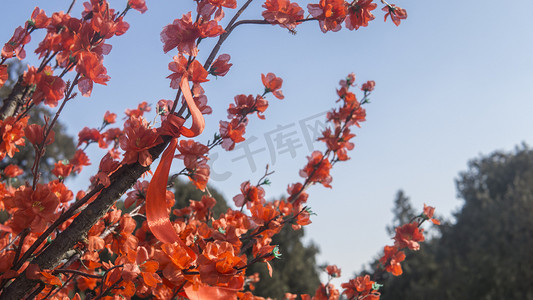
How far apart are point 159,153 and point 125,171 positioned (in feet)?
0.38

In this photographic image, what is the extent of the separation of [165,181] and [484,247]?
19574 millimetres

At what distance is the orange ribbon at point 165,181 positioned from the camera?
110 centimetres

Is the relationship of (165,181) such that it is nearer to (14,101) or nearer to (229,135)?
(229,135)

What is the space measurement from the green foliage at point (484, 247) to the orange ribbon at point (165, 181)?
14.1m

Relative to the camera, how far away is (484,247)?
57.1 ft

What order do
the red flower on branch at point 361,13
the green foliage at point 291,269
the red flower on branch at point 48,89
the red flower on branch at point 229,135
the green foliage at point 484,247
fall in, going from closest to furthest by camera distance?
the red flower on branch at point 361,13, the red flower on branch at point 48,89, the red flower on branch at point 229,135, the green foliage at point 291,269, the green foliage at point 484,247

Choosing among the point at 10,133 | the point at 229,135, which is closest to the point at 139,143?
the point at 229,135

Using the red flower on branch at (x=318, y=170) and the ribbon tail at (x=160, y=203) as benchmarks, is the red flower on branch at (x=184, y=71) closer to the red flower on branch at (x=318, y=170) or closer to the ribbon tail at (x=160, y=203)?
the ribbon tail at (x=160, y=203)

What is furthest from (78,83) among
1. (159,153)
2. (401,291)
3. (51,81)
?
(401,291)

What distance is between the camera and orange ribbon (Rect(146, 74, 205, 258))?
3.62ft

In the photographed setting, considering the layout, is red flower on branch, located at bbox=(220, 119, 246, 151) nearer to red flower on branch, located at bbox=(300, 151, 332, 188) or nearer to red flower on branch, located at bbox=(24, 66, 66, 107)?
red flower on branch, located at bbox=(24, 66, 66, 107)

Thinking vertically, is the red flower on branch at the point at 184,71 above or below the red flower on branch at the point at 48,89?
below

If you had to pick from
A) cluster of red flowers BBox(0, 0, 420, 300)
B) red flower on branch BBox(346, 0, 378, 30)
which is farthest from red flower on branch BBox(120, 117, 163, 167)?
red flower on branch BBox(346, 0, 378, 30)

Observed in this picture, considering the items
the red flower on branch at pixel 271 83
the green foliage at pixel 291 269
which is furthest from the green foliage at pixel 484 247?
the red flower on branch at pixel 271 83
